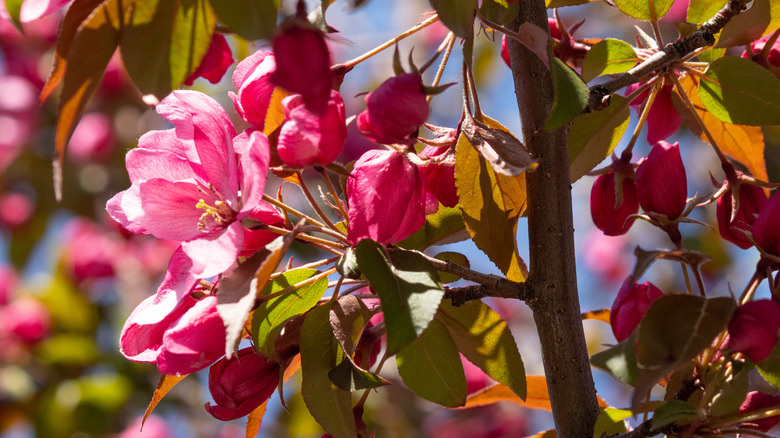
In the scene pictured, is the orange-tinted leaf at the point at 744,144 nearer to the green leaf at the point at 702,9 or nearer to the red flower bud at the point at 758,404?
the green leaf at the point at 702,9

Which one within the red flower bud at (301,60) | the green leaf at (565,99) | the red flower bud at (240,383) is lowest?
the red flower bud at (240,383)

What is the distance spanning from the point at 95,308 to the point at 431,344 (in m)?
2.35

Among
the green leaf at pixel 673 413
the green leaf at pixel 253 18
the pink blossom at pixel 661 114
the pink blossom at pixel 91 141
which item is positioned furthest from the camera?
the pink blossom at pixel 91 141

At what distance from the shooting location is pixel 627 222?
98 centimetres

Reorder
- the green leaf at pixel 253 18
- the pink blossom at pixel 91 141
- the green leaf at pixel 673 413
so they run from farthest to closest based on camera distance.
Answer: the pink blossom at pixel 91 141 → the green leaf at pixel 673 413 → the green leaf at pixel 253 18

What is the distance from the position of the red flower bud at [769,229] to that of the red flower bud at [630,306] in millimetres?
130

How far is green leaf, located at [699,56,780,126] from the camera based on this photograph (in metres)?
0.88

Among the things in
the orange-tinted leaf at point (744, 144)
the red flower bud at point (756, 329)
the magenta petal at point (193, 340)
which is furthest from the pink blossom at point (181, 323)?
the orange-tinted leaf at point (744, 144)

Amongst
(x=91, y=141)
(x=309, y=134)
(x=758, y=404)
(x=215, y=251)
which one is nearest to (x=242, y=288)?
(x=215, y=251)

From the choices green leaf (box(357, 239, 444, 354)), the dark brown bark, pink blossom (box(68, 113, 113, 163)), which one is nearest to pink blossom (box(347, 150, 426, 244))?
green leaf (box(357, 239, 444, 354))

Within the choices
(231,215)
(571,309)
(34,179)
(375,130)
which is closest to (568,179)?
(571,309)

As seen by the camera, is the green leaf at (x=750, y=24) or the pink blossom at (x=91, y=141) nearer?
the green leaf at (x=750, y=24)

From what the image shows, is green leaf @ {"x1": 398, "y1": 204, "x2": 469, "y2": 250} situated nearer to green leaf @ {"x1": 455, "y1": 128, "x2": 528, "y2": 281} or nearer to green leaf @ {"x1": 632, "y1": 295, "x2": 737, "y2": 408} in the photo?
green leaf @ {"x1": 455, "y1": 128, "x2": 528, "y2": 281}

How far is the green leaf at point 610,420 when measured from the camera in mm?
817
